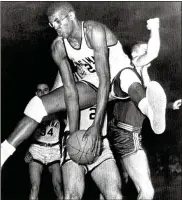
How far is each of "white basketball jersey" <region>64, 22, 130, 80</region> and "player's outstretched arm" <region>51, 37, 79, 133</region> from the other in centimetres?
5

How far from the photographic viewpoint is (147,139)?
5.51 m

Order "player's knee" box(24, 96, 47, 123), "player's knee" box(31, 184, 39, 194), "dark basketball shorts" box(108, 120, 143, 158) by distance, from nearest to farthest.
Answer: "player's knee" box(24, 96, 47, 123)
"dark basketball shorts" box(108, 120, 143, 158)
"player's knee" box(31, 184, 39, 194)

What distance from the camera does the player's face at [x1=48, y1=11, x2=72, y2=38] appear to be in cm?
219

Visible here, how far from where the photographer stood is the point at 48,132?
380cm

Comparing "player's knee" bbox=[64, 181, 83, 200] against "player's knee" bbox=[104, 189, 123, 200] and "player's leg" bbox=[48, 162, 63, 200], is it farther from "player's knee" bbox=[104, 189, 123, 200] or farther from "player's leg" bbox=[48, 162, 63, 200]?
"player's leg" bbox=[48, 162, 63, 200]

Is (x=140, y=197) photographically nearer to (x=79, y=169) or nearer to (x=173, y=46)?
(x=79, y=169)

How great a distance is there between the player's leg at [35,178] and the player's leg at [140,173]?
3.79 ft

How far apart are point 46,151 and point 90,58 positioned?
1679 millimetres

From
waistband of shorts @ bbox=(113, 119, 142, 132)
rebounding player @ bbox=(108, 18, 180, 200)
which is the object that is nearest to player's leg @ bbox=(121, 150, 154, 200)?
rebounding player @ bbox=(108, 18, 180, 200)

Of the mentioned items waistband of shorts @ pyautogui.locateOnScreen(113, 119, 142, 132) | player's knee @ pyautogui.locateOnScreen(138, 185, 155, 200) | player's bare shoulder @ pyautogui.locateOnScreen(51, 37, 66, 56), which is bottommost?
player's knee @ pyautogui.locateOnScreen(138, 185, 155, 200)

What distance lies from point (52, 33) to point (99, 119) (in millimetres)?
3192

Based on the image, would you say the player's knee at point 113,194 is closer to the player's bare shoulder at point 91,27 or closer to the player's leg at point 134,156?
the player's leg at point 134,156

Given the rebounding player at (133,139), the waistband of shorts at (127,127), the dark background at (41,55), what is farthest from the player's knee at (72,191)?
the dark background at (41,55)

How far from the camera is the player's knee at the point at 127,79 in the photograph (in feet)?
7.35
